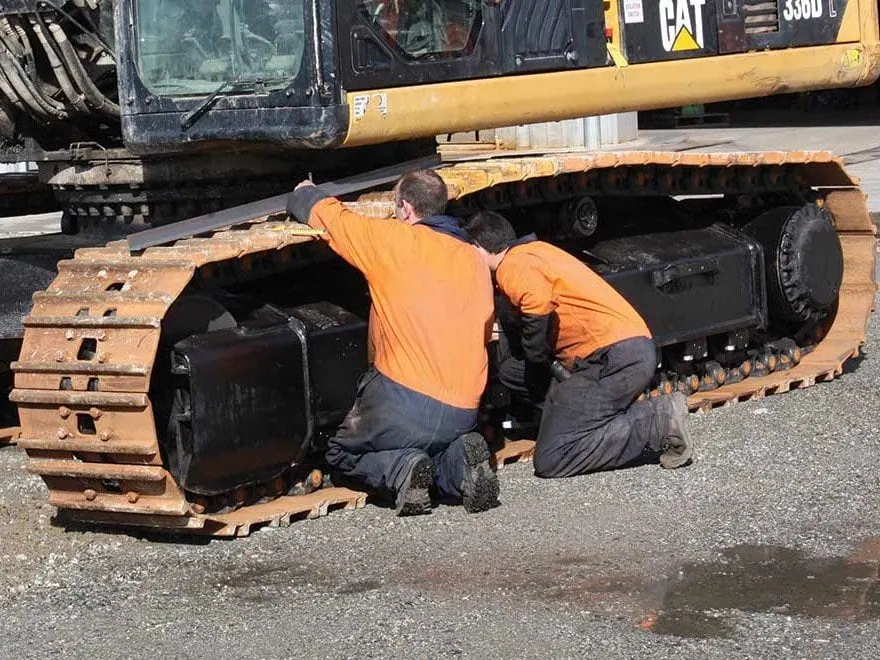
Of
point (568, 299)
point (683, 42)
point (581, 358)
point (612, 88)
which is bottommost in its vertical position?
point (581, 358)

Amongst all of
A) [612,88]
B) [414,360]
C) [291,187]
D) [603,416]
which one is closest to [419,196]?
[414,360]

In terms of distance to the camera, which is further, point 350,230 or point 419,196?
point 419,196

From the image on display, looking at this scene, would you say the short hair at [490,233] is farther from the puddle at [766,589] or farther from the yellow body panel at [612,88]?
the puddle at [766,589]

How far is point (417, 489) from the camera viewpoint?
6.67 metres

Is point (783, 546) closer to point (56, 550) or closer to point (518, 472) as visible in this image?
point (518, 472)

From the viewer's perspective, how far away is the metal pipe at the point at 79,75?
24.0ft

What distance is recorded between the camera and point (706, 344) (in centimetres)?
901

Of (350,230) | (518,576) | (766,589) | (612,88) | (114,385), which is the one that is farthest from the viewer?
(612,88)

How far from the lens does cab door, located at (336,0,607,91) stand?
22.3 ft

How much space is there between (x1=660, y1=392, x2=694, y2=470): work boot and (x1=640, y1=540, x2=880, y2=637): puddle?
3.80 ft

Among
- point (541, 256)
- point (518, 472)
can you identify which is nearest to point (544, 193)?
point (541, 256)

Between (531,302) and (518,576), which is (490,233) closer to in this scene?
(531,302)

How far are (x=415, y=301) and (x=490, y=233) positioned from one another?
608 millimetres

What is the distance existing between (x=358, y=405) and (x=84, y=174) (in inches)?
67.7
